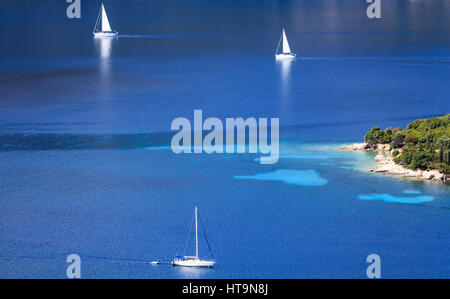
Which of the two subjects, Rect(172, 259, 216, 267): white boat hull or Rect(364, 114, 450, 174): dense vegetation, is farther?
Rect(364, 114, 450, 174): dense vegetation

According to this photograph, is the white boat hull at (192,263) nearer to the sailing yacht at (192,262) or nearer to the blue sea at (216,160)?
the sailing yacht at (192,262)

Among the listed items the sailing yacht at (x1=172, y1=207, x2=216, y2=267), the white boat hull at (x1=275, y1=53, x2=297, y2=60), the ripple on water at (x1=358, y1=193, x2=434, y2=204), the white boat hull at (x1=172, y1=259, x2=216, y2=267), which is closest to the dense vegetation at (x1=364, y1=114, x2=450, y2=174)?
the ripple on water at (x1=358, y1=193, x2=434, y2=204)

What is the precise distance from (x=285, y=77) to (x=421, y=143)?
125ft

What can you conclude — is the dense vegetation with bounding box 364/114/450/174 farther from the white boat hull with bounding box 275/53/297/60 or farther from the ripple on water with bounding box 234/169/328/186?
the white boat hull with bounding box 275/53/297/60

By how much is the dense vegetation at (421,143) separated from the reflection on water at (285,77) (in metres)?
21.5

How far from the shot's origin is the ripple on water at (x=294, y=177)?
4634 cm

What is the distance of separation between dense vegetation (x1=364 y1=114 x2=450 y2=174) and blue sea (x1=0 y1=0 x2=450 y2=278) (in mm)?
1339

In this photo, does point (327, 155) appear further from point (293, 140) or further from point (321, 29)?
point (321, 29)

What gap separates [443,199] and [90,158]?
72.1ft

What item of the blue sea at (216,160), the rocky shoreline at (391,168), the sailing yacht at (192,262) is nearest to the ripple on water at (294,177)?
the blue sea at (216,160)

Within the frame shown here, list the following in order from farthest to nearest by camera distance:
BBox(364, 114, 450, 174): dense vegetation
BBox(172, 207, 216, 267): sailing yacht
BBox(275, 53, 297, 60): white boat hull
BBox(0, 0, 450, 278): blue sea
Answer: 1. BBox(275, 53, 297, 60): white boat hull
2. BBox(364, 114, 450, 174): dense vegetation
3. BBox(0, 0, 450, 278): blue sea
4. BBox(172, 207, 216, 267): sailing yacht

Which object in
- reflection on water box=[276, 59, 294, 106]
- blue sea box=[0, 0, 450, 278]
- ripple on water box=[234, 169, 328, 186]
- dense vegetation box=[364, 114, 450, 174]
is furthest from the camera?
reflection on water box=[276, 59, 294, 106]

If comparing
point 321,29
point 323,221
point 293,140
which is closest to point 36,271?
point 323,221

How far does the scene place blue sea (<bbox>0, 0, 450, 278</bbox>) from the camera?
36.3m
